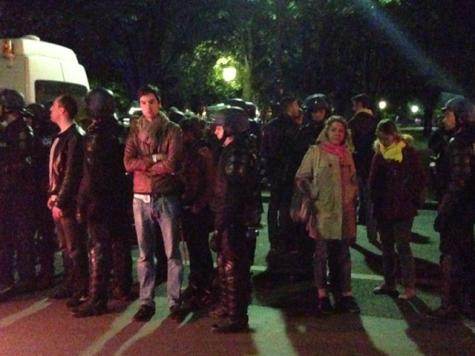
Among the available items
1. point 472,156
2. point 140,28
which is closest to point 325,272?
point 472,156

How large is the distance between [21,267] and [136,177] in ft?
6.71

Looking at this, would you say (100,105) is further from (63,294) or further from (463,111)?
(463,111)

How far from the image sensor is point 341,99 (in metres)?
25.3

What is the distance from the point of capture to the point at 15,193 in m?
8.18

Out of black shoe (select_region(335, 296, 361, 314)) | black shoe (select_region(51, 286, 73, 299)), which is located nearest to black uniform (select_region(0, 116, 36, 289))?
black shoe (select_region(51, 286, 73, 299))

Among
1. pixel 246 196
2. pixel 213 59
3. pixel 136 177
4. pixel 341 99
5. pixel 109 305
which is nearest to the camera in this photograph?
pixel 246 196

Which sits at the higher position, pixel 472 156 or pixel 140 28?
pixel 140 28

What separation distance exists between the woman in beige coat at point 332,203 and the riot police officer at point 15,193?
2.77m

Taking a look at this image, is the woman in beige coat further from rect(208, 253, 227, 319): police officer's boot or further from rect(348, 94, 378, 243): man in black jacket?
rect(348, 94, 378, 243): man in black jacket

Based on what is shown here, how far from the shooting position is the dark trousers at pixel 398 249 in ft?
25.8

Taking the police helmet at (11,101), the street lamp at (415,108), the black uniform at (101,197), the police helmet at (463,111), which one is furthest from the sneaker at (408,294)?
the street lamp at (415,108)

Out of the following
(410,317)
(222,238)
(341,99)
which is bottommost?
(410,317)

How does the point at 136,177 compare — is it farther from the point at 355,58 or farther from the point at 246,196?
the point at 355,58

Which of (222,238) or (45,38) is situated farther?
(45,38)
